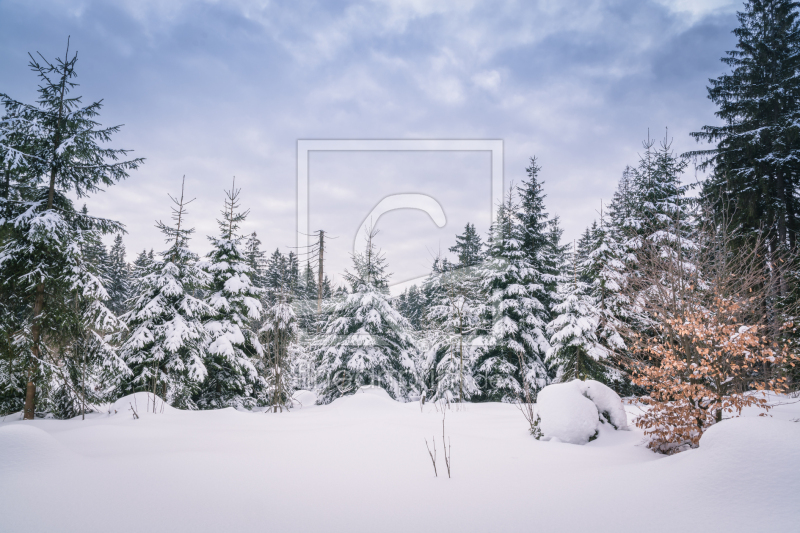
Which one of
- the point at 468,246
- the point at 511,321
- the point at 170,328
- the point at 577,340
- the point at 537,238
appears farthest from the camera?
the point at 468,246

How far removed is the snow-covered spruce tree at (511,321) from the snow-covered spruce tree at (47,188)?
1327 centimetres

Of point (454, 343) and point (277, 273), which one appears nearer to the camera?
point (454, 343)

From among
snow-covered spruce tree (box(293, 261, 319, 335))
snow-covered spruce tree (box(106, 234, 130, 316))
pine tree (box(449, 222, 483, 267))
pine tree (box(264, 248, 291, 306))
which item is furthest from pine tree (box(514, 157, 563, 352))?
snow-covered spruce tree (box(106, 234, 130, 316))

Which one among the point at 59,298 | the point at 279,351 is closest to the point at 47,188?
the point at 59,298

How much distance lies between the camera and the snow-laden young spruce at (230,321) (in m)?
13.0

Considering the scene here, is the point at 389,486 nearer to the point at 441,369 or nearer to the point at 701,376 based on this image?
the point at 701,376

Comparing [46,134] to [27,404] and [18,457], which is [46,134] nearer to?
[27,404]

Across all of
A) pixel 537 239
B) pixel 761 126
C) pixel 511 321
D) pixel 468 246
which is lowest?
pixel 511 321

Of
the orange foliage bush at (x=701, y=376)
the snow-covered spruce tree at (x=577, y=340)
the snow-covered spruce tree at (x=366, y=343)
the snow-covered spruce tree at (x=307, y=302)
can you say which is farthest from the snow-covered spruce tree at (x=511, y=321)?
the snow-covered spruce tree at (x=307, y=302)

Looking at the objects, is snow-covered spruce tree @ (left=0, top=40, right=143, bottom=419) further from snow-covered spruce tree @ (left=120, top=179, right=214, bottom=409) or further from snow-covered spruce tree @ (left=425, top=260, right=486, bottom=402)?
snow-covered spruce tree @ (left=425, top=260, right=486, bottom=402)

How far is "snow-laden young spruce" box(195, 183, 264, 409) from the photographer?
13039 mm

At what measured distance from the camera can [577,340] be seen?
41.0 feet

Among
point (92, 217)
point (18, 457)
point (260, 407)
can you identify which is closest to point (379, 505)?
point (18, 457)

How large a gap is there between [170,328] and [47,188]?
16.4ft
